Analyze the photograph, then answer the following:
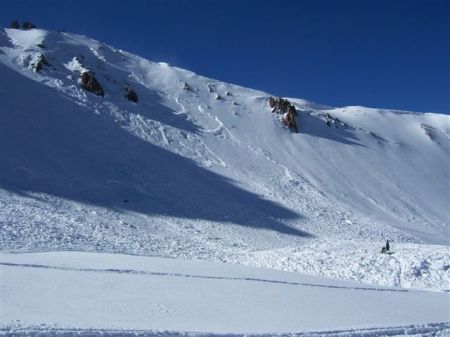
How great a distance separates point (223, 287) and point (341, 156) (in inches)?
2012

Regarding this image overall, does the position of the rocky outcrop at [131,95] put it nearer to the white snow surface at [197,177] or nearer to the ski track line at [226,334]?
the white snow surface at [197,177]

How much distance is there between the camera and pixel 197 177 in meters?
45.0

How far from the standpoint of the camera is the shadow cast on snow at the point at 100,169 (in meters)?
35.0

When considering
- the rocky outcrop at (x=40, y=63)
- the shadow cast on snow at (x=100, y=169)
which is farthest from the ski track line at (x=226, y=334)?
the rocky outcrop at (x=40, y=63)

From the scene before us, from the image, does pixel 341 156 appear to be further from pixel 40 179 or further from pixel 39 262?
pixel 39 262

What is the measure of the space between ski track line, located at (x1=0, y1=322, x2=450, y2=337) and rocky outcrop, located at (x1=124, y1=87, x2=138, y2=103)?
1956 inches

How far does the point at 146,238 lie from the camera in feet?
94.9

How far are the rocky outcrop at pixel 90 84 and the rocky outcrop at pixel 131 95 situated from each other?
3600mm

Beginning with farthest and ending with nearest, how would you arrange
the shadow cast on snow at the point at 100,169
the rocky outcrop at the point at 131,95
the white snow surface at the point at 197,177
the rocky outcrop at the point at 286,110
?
the rocky outcrop at the point at 286,110, the rocky outcrop at the point at 131,95, the shadow cast on snow at the point at 100,169, the white snow surface at the point at 197,177

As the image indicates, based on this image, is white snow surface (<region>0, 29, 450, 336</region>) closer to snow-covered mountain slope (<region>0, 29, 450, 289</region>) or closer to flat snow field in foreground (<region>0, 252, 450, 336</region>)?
snow-covered mountain slope (<region>0, 29, 450, 289</region>)

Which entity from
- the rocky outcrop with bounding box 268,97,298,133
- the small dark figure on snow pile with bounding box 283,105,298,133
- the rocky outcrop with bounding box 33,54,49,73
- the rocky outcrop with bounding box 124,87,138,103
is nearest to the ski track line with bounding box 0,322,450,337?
the rocky outcrop with bounding box 33,54,49,73

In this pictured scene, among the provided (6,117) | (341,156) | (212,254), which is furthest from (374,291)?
(341,156)

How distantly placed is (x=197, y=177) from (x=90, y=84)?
2039cm

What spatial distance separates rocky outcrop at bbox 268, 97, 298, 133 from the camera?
68.4 metres
